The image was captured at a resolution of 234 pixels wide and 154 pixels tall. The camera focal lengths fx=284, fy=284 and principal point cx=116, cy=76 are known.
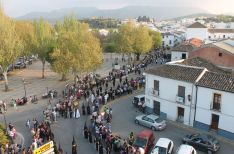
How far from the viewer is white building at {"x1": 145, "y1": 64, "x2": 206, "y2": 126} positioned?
2596cm

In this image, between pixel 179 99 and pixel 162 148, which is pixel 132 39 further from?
pixel 162 148

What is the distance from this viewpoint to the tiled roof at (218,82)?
23667 millimetres

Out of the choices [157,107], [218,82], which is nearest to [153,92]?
[157,107]

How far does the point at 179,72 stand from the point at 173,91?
6.38ft

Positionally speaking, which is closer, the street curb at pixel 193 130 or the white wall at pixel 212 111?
the white wall at pixel 212 111

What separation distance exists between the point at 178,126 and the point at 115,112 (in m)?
6.91

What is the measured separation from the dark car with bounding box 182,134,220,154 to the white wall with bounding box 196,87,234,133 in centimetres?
273

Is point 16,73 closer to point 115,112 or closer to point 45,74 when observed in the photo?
point 45,74

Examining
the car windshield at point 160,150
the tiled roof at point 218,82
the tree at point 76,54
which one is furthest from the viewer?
the tree at point 76,54

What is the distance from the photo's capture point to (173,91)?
27016mm

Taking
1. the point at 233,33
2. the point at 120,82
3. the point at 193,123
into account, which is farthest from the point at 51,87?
the point at 233,33

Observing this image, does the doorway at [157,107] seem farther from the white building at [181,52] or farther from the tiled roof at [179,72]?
the white building at [181,52]

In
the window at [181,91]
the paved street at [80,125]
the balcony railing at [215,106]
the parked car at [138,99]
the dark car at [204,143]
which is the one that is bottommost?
the paved street at [80,125]

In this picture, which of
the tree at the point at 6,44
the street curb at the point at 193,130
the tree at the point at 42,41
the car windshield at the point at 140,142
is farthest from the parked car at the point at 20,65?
the car windshield at the point at 140,142
